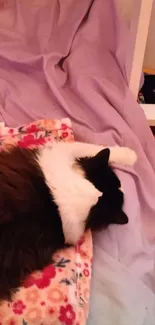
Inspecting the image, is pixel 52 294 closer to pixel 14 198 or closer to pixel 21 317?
pixel 21 317

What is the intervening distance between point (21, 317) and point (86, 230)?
301 mm

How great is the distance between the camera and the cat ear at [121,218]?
1153 mm

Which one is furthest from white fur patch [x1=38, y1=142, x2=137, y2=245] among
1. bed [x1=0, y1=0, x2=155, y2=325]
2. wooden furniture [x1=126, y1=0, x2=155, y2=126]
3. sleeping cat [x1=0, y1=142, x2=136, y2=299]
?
wooden furniture [x1=126, y1=0, x2=155, y2=126]

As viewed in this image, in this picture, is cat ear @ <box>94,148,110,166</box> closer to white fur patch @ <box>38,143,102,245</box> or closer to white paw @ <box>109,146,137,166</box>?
white fur patch @ <box>38,143,102,245</box>

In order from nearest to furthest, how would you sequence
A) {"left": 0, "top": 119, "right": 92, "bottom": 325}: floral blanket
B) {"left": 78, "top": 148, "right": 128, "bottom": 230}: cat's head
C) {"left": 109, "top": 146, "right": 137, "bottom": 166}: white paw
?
1. {"left": 0, "top": 119, "right": 92, "bottom": 325}: floral blanket
2. {"left": 78, "top": 148, "right": 128, "bottom": 230}: cat's head
3. {"left": 109, "top": 146, "right": 137, "bottom": 166}: white paw

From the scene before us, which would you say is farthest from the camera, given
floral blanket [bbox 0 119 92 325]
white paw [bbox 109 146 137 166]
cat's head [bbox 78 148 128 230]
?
white paw [bbox 109 146 137 166]

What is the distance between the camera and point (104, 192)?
115cm

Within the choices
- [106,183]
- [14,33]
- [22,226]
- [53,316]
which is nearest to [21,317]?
[53,316]

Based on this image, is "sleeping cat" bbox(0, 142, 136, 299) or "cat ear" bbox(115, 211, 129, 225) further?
"cat ear" bbox(115, 211, 129, 225)

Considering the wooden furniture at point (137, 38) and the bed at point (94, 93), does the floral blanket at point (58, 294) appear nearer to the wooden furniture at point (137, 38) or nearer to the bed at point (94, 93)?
the bed at point (94, 93)

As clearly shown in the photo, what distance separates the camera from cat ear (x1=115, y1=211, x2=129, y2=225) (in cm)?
115

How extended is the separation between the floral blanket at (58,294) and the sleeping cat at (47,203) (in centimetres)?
2

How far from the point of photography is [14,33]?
5.44 ft

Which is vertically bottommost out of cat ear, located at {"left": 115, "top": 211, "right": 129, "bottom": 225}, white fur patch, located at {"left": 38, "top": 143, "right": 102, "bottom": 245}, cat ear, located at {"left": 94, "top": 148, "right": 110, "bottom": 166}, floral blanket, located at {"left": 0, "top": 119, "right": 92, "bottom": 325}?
floral blanket, located at {"left": 0, "top": 119, "right": 92, "bottom": 325}
